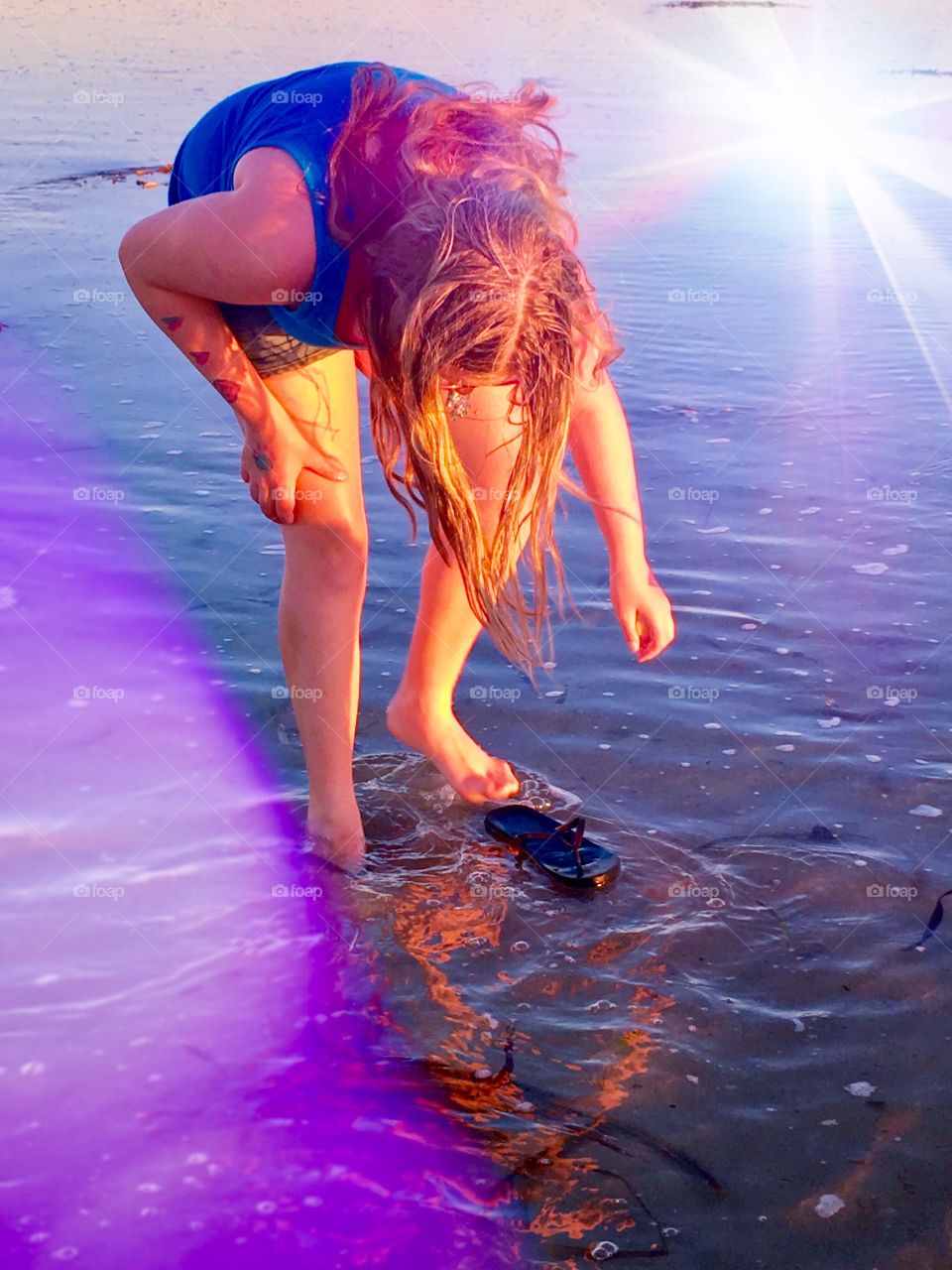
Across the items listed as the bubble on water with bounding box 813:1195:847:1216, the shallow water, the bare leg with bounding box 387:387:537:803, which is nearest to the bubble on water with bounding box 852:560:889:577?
the shallow water

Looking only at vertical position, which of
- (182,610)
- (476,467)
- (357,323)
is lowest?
(182,610)

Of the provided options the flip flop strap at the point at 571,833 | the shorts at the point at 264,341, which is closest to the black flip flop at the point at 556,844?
the flip flop strap at the point at 571,833

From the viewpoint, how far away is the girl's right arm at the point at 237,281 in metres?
2.08

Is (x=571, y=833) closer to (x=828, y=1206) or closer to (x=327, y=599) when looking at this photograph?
(x=327, y=599)

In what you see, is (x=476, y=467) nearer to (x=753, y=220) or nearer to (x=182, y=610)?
(x=182, y=610)

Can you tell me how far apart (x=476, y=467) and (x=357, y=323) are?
518 millimetres

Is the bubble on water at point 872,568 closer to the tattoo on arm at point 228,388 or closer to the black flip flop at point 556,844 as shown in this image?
the black flip flop at point 556,844

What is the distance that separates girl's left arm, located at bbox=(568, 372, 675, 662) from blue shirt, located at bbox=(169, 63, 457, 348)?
52 cm

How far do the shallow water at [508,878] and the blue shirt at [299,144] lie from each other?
1.05 meters

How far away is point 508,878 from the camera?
8.82 ft

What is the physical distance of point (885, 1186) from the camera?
6.30ft

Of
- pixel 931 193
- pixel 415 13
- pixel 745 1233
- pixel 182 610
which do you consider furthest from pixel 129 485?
pixel 415 13

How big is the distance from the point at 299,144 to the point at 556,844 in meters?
1.33

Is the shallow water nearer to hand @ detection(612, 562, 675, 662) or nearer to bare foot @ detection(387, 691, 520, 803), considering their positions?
bare foot @ detection(387, 691, 520, 803)
